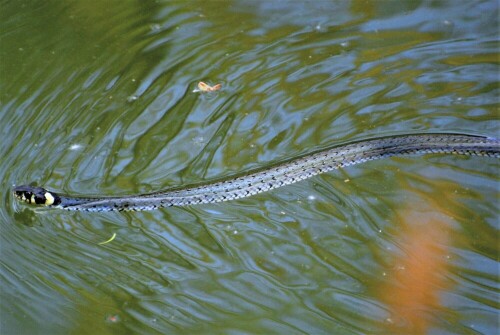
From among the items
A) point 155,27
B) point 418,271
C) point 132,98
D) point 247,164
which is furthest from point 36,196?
point 418,271

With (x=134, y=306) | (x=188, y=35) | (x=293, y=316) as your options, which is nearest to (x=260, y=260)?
(x=293, y=316)

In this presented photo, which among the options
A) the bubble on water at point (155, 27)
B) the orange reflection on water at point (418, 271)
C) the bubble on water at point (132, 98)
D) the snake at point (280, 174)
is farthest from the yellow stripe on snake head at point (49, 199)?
the orange reflection on water at point (418, 271)

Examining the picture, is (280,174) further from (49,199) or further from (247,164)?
(49,199)

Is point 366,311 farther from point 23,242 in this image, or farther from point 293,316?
point 23,242

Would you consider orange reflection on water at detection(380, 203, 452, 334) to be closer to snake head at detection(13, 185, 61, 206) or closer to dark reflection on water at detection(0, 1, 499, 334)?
dark reflection on water at detection(0, 1, 499, 334)

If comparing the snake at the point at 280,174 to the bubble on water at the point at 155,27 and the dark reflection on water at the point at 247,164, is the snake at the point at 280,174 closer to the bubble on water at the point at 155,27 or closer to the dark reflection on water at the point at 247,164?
the dark reflection on water at the point at 247,164

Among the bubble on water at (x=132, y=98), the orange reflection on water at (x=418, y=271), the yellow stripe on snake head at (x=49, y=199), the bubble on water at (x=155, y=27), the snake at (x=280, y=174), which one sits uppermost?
the bubble on water at (x=155, y=27)
